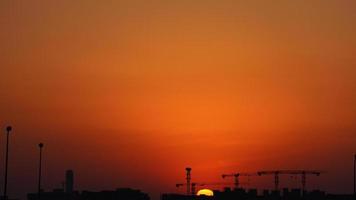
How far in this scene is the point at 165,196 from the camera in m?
196

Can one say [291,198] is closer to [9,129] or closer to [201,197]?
[201,197]

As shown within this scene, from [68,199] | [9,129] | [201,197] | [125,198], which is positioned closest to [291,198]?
[201,197]

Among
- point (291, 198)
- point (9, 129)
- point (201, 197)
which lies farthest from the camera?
point (201, 197)

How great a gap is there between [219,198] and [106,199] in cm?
2475

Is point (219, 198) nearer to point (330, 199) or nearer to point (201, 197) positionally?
point (201, 197)

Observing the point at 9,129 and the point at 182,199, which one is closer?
the point at 9,129

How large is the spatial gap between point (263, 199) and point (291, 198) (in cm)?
595

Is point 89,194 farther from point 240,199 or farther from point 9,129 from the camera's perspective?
point 9,129

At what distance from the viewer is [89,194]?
649 feet

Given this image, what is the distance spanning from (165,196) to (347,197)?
41920mm

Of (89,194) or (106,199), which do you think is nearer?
(106,199)

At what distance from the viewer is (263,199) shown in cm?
17950

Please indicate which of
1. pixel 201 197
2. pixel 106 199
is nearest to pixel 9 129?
pixel 106 199

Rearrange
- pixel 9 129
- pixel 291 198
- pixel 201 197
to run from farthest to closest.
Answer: pixel 201 197, pixel 291 198, pixel 9 129
